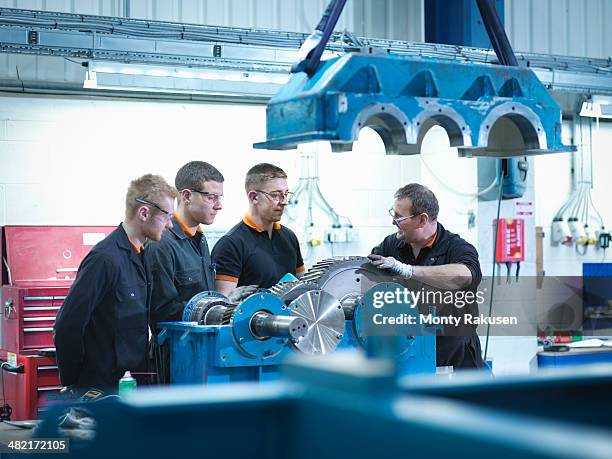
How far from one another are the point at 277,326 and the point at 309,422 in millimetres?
1874

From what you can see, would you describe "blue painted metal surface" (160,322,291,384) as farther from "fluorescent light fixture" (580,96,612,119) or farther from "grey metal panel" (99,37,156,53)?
"fluorescent light fixture" (580,96,612,119)

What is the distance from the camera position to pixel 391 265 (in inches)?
119

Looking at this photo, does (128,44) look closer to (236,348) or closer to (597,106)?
(236,348)

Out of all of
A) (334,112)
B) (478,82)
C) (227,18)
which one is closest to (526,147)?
(478,82)

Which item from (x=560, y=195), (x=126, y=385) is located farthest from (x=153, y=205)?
(x=560, y=195)

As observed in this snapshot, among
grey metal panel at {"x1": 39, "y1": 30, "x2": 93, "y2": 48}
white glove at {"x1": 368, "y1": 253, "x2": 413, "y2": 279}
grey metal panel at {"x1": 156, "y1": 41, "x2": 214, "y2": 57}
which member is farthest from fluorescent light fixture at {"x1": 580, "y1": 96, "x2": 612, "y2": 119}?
grey metal panel at {"x1": 39, "y1": 30, "x2": 93, "y2": 48}

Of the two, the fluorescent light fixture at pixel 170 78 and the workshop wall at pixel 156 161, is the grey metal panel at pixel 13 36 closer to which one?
the fluorescent light fixture at pixel 170 78

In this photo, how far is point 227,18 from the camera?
216 inches

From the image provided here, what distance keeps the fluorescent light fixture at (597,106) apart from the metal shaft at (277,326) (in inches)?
145

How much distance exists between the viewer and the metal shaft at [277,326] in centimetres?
253

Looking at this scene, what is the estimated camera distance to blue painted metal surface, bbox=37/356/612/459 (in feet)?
1.83

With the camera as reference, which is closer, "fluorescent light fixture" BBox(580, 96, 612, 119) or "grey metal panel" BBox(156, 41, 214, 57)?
"grey metal panel" BBox(156, 41, 214, 57)

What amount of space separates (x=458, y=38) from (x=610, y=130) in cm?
281

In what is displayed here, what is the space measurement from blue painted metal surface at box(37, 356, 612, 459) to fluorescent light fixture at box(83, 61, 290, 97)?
385 cm
